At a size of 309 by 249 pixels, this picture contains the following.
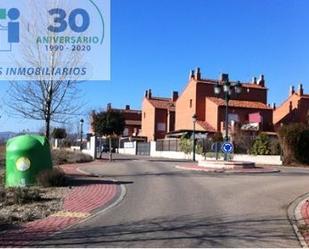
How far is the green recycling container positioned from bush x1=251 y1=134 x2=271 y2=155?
94.9 ft

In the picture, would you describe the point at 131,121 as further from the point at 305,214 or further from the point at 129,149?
the point at 305,214

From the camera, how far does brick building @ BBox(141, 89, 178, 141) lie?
8881 centimetres

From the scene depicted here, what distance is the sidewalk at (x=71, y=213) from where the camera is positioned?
9617mm

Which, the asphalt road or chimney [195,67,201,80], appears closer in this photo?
the asphalt road

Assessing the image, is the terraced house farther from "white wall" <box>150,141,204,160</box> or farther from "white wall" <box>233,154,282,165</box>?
"white wall" <box>233,154,282,165</box>

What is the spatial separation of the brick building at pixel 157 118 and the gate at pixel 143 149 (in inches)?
571

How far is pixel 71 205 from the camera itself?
13820 mm

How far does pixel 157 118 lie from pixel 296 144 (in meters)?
50.1

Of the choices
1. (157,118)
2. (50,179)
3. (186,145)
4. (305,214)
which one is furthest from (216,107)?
(305,214)

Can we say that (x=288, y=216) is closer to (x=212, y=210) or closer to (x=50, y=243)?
(x=212, y=210)

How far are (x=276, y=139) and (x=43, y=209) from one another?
33603mm

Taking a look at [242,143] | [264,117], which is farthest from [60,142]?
[242,143]

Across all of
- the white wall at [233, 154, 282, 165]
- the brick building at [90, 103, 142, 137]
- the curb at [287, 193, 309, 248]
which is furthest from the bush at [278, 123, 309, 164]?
the brick building at [90, 103, 142, 137]

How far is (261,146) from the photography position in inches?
1780
